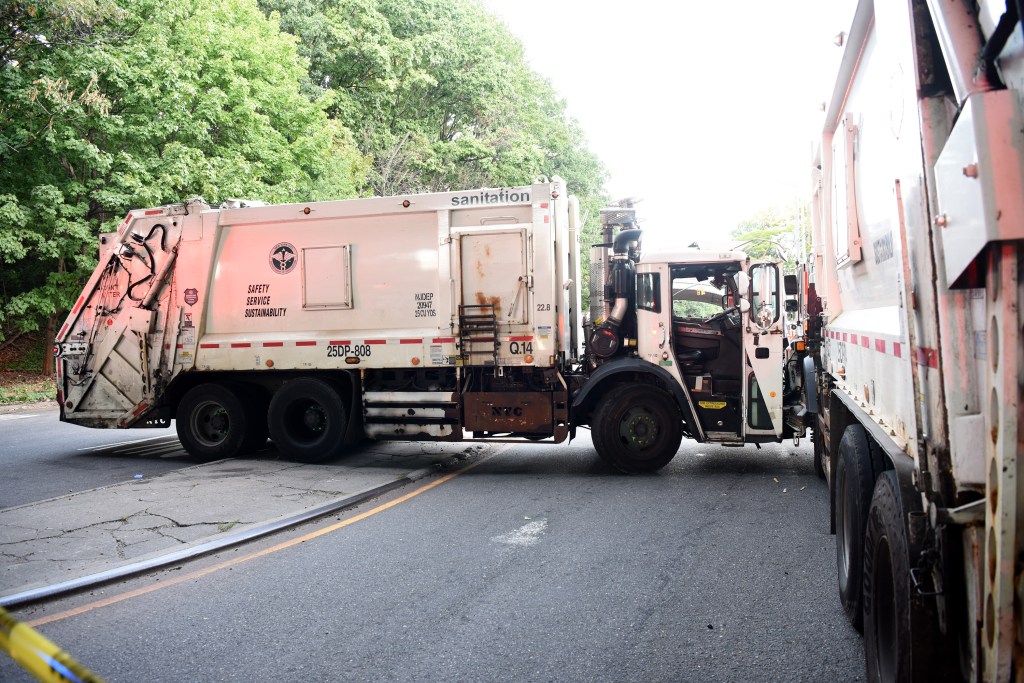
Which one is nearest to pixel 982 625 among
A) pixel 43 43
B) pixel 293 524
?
pixel 293 524

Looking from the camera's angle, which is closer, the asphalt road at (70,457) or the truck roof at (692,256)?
the asphalt road at (70,457)

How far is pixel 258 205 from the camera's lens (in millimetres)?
10133

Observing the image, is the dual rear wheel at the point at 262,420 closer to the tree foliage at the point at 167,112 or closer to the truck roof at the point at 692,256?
the truck roof at the point at 692,256

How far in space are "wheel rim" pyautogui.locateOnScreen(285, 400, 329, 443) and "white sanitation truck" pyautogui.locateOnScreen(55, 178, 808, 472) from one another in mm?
31

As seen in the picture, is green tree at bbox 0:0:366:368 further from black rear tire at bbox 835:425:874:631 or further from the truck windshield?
black rear tire at bbox 835:425:874:631

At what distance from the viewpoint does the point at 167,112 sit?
18.3m

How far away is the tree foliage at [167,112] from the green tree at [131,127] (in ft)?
0.12

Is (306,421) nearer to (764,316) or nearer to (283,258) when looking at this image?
(283,258)

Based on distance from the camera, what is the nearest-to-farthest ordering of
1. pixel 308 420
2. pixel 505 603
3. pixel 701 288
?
pixel 505 603 < pixel 701 288 < pixel 308 420

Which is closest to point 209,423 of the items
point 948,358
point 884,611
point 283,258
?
point 283,258

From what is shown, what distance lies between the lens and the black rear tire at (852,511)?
12.0ft

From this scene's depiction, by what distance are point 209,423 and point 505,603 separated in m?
6.76

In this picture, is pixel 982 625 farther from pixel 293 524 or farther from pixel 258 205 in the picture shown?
pixel 258 205

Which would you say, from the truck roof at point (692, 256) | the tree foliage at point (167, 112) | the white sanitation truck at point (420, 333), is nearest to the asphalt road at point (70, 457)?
the white sanitation truck at point (420, 333)
